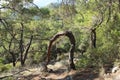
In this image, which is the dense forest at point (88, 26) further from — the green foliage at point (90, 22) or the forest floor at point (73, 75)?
the forest floor at point (73, 75)

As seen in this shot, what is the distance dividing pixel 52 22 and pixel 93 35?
1807 cm

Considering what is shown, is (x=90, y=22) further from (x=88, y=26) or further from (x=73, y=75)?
(x=73, y=75)

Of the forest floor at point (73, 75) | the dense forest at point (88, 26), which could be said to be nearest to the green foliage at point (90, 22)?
the dense forest at point (88, 26)

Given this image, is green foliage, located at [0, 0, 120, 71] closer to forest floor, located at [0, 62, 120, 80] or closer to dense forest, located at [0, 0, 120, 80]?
dense forest, located at [0, 0, 120, 80]

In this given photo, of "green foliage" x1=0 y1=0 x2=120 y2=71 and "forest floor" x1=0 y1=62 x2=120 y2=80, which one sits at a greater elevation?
"green foliage" x1=0 y1=0 x2=120 y2=71

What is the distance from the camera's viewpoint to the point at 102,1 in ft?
63.8

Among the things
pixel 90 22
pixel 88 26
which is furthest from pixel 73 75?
pixel 90 22

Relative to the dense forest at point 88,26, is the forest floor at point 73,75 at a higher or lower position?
lower

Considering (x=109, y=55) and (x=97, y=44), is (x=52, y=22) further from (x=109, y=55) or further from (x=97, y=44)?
(x=109, y=55)

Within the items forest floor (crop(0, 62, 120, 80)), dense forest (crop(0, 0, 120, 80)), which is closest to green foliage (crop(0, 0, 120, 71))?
dense forest (crop(0, 0, 120, 80))

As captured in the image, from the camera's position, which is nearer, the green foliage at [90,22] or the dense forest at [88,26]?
the dense forest at [88,26]

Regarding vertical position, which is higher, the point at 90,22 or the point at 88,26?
the point at 90,22

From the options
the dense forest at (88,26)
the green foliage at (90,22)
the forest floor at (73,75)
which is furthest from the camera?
the green foliage at (90,22)

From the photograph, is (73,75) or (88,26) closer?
(73,75)
